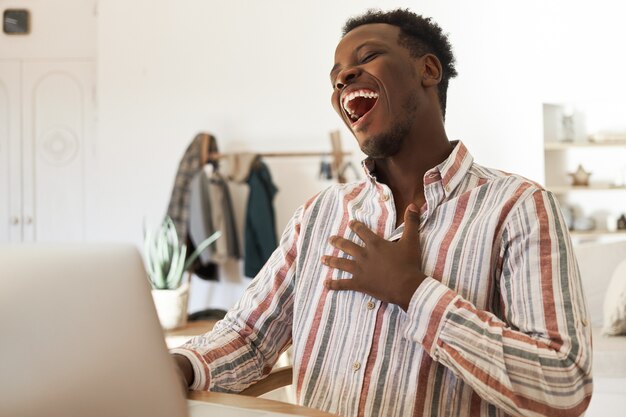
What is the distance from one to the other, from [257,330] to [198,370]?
21 cm

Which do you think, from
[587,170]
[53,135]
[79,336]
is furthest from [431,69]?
[53,135]

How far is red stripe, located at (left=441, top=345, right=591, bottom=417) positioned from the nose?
21.7 inches

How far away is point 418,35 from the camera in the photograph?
4.70ft

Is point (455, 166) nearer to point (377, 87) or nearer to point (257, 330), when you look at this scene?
point (377, 87)

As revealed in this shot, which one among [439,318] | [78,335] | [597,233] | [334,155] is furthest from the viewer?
[597,233]

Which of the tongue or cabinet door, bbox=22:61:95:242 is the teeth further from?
cabinet door, bbox=22:61:95:242

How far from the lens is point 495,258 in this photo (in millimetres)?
1195

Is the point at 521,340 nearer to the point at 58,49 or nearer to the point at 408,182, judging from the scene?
the point at 408,182

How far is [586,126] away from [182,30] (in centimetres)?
308

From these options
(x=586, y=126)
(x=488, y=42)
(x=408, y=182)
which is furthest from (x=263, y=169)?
(x=408, y=182)

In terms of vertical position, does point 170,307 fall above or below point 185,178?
below

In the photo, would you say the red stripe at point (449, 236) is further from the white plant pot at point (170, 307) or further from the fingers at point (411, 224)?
the white plant pot at point (170, 307)

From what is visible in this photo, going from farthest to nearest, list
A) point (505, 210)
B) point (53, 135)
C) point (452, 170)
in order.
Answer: point (53, 135) < point (452, 170) < point (505, 210)

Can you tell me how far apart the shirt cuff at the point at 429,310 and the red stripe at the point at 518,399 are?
55 mm
